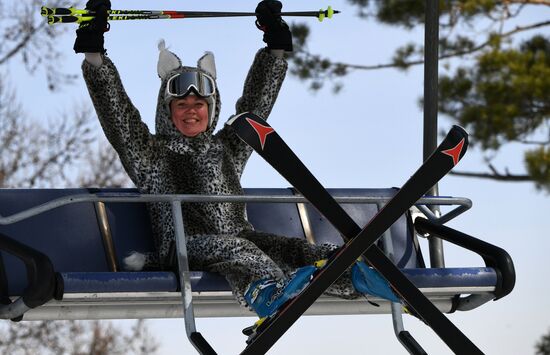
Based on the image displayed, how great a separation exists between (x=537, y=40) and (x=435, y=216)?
25.5ft

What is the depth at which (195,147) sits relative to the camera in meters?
5.09

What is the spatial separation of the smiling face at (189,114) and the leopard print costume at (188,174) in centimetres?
3

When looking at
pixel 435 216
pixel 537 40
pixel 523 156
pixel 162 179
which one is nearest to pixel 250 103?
pixel 162 179

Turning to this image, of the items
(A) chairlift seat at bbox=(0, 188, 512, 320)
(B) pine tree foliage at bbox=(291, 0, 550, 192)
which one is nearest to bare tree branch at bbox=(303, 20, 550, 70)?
(B) pine tree foliage at bbox=(291, 0, 550, 192)

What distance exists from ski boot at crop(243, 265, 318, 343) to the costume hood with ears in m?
0.93

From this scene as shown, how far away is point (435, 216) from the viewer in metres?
5.39

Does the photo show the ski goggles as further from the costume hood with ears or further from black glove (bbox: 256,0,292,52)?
black glove (bbox: 256,0,292,52)

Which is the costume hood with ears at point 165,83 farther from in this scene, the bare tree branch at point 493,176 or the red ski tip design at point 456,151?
the bare tree branch at point 493,176

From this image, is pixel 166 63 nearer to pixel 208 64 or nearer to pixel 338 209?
pixel 208 64

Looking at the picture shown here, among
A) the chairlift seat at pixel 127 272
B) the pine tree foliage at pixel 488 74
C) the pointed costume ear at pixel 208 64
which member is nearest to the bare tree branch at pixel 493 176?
the pine tree foliage at pixel 488 74

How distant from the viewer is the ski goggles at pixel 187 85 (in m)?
5.03

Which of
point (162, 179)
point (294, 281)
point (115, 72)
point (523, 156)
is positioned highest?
point (523, 156)

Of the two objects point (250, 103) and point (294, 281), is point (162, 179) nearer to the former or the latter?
point (250, 103)

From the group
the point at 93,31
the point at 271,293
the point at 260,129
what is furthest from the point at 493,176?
the point at 260,129
